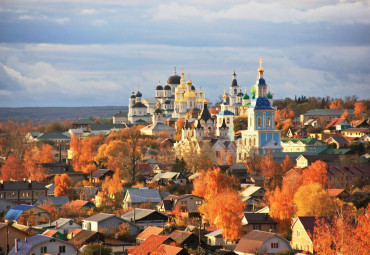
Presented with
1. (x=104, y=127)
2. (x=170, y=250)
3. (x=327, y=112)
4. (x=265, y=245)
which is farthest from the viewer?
(x=104, y=127)

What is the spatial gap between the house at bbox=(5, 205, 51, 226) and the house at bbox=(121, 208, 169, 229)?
4.86m

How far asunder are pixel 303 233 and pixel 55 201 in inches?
798

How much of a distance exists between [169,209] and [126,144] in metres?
36.8

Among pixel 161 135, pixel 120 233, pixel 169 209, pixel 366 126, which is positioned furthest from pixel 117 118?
pixel 120 233

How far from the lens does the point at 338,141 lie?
8969 centimetres

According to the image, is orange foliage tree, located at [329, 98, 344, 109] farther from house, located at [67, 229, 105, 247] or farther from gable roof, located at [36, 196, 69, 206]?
house, located at [67, 229, 105, 247]

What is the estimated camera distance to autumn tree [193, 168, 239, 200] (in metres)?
61.2

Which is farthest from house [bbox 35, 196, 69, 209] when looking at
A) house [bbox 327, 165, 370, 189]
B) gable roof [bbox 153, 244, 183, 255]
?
house [bbox 327, 165, 370, 189]

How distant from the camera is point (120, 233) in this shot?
155 feet

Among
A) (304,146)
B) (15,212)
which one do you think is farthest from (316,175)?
(304,146)

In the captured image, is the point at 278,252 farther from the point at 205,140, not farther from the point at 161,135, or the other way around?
the point at 161,135

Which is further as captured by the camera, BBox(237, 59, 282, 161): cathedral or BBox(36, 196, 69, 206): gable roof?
BBox(237, 59, 282, 161): cathedral

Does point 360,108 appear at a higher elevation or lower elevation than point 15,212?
higher

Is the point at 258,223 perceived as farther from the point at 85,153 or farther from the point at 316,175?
the point at 85,153
